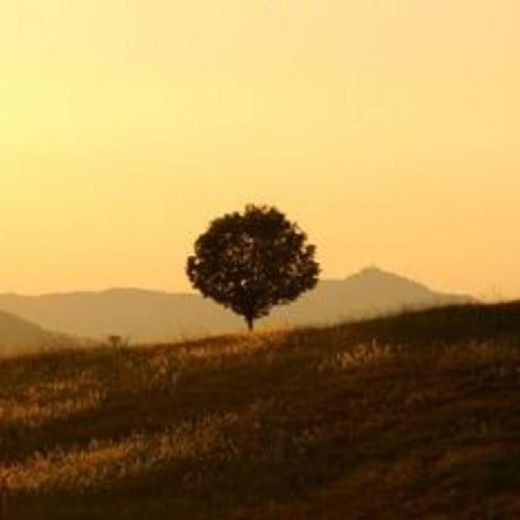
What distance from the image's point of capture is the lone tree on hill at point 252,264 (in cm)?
7112

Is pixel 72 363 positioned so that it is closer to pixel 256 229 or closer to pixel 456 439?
pixel 456 439

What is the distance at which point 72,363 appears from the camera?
45.7m

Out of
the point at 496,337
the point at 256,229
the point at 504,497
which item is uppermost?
the point at 256,229

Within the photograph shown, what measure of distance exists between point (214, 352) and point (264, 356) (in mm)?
3073

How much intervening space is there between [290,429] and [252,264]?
4325 centimetres

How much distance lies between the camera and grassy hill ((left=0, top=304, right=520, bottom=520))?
74.7 feet

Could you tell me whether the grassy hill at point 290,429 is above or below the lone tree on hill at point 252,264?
below

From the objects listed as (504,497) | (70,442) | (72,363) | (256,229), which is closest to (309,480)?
(504,497)

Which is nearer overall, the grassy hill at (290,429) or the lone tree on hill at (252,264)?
the grassy hill at (290,429)

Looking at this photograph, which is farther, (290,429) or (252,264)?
(252,264)

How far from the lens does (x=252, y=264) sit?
7162cm

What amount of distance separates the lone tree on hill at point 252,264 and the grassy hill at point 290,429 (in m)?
28.0

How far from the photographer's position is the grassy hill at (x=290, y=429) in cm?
2278

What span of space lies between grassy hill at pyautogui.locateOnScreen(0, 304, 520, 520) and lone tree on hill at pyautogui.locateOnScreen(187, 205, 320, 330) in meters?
28.0
